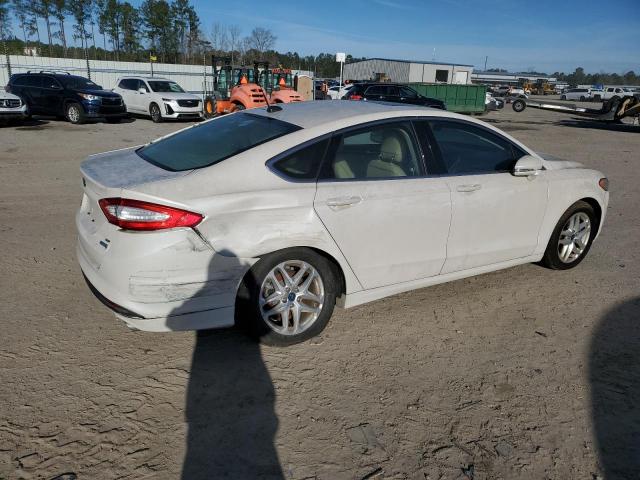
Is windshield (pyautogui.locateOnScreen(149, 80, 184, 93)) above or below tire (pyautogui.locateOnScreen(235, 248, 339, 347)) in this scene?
above

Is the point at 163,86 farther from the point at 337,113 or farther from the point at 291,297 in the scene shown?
the point at 291,297

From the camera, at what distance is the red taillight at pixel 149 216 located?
2.88 meters

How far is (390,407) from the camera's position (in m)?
2.91

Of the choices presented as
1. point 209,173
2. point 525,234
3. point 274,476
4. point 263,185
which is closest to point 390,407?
point 274,476

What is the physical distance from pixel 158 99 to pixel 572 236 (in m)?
17.5

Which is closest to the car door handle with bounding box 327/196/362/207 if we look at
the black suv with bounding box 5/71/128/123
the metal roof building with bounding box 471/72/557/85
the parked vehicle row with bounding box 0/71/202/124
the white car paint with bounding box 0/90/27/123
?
the white car paint with bounding box 0/90/27/123

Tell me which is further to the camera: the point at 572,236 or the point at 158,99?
the point at 158,99

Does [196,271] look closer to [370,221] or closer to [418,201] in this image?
[370,221]

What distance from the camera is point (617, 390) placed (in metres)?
3.12

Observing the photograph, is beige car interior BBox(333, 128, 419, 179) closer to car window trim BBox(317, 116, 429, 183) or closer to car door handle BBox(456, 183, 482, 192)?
car window trim BBox(317, 116, 429, 183)

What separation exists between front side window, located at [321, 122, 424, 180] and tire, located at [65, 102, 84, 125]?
16.1m

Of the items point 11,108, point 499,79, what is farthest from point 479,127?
point 499,79

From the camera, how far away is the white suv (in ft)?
63.0

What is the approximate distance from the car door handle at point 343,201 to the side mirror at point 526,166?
155cm
